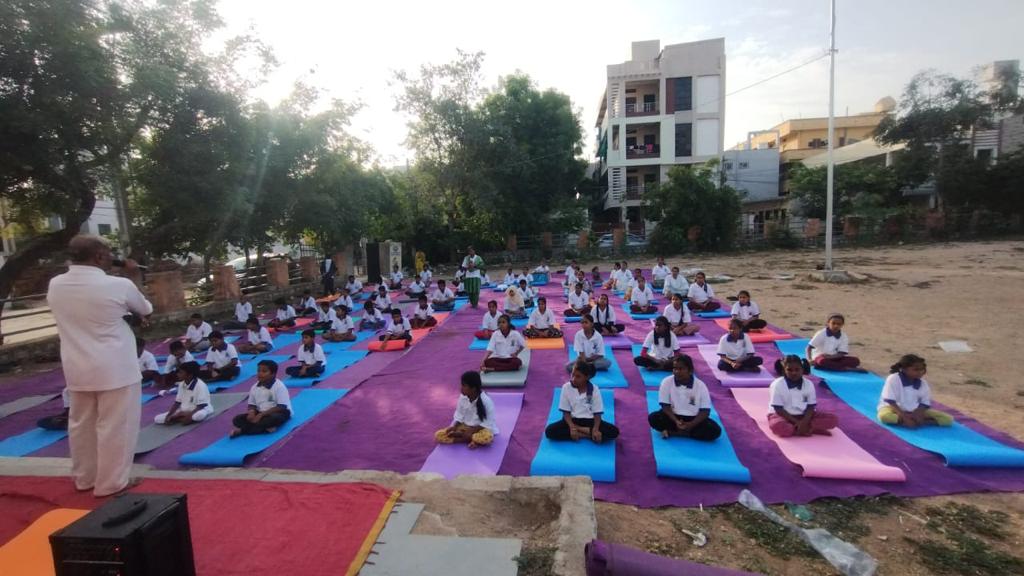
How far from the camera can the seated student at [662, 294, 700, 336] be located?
389 inches

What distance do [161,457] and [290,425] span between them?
1326 millimetres

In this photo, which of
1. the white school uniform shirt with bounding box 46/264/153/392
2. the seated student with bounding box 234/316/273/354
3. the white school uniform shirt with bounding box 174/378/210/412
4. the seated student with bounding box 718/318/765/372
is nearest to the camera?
the white school uniform shirt with bounding box 46/264/153/392

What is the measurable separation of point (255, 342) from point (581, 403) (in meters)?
7.71

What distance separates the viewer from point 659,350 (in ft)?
25.8

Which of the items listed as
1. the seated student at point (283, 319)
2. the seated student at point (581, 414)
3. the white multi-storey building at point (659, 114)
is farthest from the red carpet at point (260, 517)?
the white multi-storey building at point (659, 114)

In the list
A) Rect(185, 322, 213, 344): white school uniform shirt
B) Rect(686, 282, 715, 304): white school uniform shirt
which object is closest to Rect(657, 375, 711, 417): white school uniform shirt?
Rect(686, 282, 715, 304): white school uniform shirt

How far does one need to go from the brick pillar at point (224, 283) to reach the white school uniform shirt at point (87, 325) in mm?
12992

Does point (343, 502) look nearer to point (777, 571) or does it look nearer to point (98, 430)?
point (98, 430)

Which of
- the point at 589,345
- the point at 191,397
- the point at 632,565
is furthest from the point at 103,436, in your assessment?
the point at 589,345

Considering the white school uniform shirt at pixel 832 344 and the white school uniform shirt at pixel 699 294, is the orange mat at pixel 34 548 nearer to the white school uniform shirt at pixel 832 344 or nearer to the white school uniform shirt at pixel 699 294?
the white school uniform shirt at pixel 832 344

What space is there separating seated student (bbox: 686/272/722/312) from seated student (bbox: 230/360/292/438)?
29.4ft

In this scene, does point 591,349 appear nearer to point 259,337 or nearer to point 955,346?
point 955,346

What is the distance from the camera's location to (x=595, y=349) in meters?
8.01

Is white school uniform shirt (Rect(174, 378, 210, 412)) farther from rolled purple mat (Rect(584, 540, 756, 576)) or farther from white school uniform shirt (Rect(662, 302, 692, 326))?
white school uniform shirt (Rect(662, 302, 692, 326))
